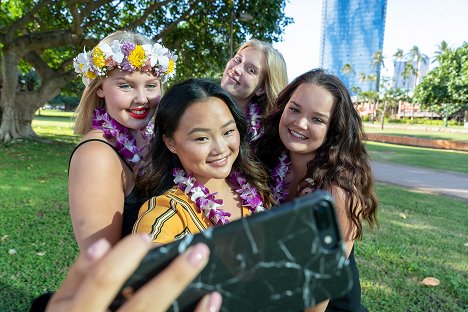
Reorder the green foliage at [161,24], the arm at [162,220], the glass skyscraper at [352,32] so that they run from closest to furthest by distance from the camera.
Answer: the arm at [162,220]
the green foliage at [161,24]
the glass skyscraper at [352,32]

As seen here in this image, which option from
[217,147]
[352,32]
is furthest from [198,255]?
[352,32]

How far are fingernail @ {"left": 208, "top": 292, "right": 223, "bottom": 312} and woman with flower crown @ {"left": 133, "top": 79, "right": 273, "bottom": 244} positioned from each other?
0.60 m

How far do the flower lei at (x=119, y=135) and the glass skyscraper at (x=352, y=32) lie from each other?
86.0 meters

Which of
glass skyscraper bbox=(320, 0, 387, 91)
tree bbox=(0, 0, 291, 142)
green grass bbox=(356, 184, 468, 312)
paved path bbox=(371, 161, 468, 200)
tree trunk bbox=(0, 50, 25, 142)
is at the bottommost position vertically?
paved path bbox=(371, 161, 468, 200)

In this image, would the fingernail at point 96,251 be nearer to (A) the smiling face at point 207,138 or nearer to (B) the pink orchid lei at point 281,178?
(A) the smiling face at point 207,138

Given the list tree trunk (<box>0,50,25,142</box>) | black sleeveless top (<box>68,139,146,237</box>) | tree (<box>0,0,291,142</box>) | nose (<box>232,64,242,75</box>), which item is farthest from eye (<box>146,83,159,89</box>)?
tree trunk (<box>0,50,25,142</box>)

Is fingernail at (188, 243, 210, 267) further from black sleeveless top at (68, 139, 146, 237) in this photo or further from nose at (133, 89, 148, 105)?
nose at (133, 89, 148, 105)

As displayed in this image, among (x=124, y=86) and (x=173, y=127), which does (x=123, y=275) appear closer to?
(x=173, y=127)

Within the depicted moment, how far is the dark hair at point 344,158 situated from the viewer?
1.79 m

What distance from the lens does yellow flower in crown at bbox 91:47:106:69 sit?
1855 millimetres

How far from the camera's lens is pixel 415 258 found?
13.7ft

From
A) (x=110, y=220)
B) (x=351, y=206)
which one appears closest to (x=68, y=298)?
(x=110, y=220)

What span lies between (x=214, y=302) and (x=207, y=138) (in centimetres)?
87

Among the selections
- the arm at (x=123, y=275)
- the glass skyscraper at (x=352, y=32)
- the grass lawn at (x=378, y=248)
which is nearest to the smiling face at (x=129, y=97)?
the arm at (x=123, y=275)
